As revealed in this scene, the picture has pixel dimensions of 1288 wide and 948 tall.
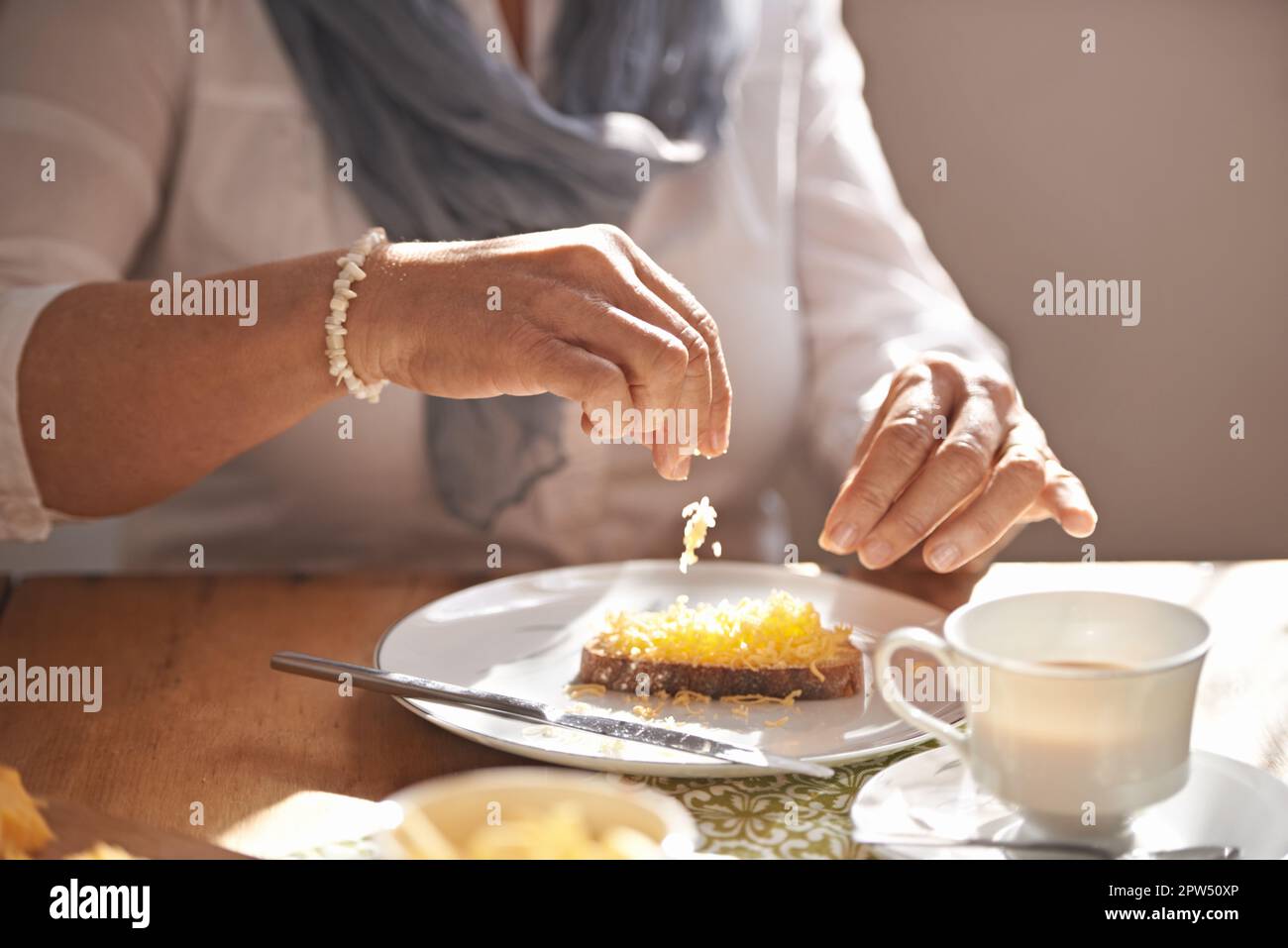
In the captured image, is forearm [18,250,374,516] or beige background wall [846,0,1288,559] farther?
beige background wall [846,0,1288,559]

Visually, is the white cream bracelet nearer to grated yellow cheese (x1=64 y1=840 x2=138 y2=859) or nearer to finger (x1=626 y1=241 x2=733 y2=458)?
finger (x1=626 y1=241 x2=733 y2=458)

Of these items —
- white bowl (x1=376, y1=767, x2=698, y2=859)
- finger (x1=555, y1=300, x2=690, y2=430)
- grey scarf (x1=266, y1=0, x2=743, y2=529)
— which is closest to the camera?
white bowl (x1=376, y1=767, x2=698, y2=859)

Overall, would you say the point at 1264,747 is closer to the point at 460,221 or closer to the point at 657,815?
the point at 657,815

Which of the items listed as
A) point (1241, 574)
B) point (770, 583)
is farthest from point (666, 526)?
point (1241, 574)

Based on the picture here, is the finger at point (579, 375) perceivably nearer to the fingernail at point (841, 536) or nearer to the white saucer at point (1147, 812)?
the fingernail at point (841, 536)

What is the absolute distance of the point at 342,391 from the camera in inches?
45.3

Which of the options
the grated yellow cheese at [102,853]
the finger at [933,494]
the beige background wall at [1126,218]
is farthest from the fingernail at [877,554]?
the beige background wall at [1126,218]

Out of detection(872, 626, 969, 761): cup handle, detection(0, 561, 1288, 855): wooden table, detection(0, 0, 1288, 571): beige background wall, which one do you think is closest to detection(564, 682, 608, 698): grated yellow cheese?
detection(0, 561, 1288, 855): wooden table

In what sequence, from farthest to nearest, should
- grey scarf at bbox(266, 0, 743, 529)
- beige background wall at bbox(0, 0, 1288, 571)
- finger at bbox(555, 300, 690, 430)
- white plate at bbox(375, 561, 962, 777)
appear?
beige background wall at bbox(0, 0, 1288, 571) → grey scarf at bbox(266, 0, 743, 529) → finger at bbox(555, 300, 690, 430) → white plate at bbox(375, 561, 962, 777)

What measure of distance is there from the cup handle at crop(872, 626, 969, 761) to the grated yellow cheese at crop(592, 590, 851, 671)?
0.24 meters

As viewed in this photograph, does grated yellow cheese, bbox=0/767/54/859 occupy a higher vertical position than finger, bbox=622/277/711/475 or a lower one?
lower

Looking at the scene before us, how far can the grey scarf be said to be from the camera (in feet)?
5.32

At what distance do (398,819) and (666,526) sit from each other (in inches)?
46.4

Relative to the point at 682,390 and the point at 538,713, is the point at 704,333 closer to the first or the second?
the point at 682,390
